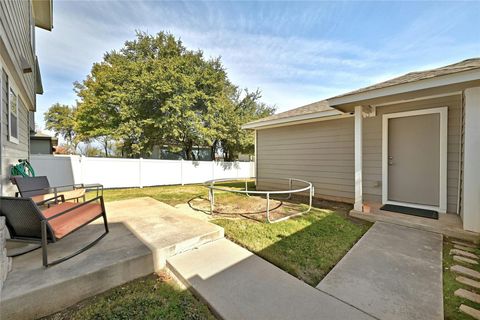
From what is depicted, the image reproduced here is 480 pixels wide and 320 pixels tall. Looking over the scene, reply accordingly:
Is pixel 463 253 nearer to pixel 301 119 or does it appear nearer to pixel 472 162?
pixel 472 162

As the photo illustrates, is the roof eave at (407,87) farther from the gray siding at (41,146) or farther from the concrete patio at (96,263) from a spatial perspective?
the gray siding at (41,146)

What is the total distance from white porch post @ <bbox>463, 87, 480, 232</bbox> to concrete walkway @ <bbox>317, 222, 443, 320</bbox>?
2.18 ft

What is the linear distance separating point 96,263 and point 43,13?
396 inches

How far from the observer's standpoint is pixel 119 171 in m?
8.81

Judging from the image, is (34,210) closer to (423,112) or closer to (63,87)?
(423,112)

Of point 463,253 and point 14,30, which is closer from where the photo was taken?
point 463,253

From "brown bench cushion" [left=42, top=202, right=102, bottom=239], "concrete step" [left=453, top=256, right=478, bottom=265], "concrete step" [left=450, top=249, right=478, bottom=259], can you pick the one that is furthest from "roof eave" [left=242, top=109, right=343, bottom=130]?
"brown bench cushion" [left=42, top=202, right=102, bottom=239]

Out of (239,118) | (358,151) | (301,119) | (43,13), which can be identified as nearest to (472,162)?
(358,151)

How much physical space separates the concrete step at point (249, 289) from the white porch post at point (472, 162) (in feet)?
10.9

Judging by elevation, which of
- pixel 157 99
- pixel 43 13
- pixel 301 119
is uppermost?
pixel 43 13

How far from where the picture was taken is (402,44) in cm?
720

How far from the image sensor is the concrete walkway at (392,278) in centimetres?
184

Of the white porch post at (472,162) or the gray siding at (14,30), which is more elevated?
the gray siding at (14,30)

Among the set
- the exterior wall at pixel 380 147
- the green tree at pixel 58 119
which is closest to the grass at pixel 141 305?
the exterior wall at pixel 380 147
